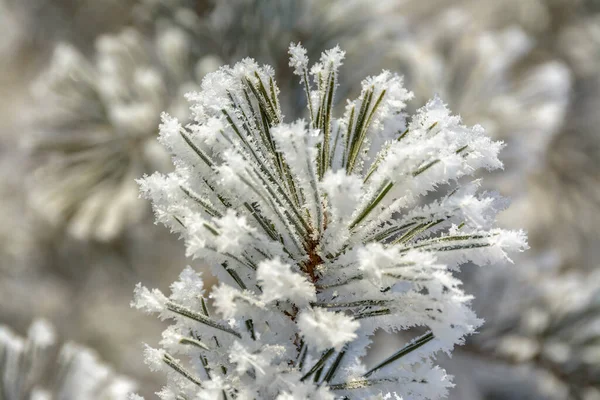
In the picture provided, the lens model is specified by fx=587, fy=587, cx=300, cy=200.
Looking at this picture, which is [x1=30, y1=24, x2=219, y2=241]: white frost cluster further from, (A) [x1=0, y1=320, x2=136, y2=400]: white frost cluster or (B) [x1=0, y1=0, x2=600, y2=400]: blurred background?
(A) [x1=0, y1=320, x2=136, y2=400]: white frost cluster

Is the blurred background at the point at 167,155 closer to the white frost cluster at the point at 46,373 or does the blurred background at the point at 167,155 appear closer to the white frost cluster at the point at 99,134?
the white frost cluster at the point at 99,134

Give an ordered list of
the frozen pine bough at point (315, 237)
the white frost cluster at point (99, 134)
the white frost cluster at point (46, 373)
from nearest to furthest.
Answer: the frozen pine bough at point (315, 237), the white frost cluster at point (46, 373), the white frost cluster at point (99, 134)

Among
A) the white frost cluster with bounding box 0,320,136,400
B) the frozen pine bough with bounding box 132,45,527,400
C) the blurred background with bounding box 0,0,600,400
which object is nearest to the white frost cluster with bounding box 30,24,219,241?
the blurred background with bounding box 0,0,600,400

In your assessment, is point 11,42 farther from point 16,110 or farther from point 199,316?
point 199,316

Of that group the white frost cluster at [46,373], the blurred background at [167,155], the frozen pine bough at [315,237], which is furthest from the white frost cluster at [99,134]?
the frozen pine bough at [315,237]

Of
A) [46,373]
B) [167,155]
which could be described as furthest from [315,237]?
[167,155]
